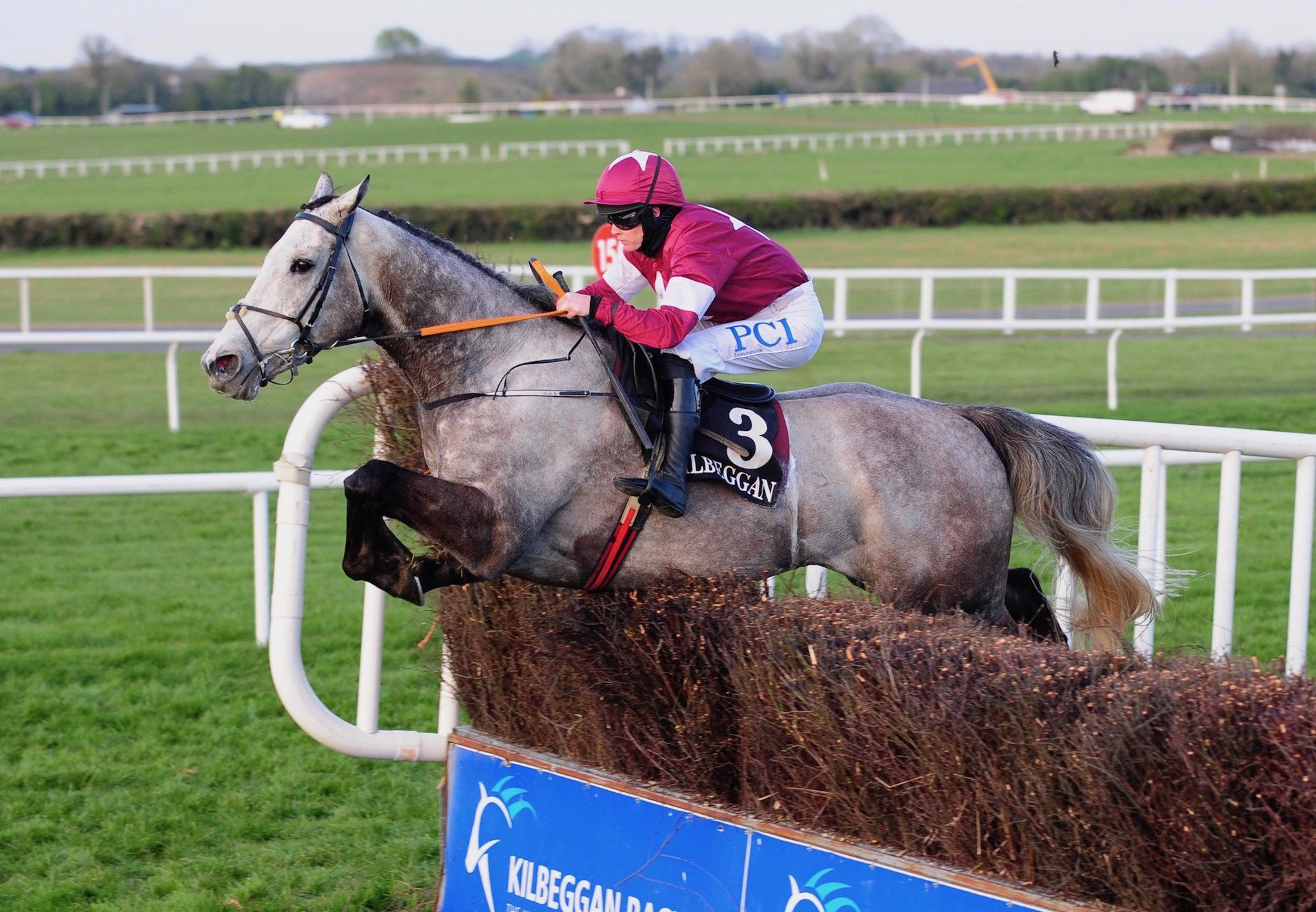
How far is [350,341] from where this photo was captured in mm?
3260

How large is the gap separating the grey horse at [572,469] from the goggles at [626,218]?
0.25m

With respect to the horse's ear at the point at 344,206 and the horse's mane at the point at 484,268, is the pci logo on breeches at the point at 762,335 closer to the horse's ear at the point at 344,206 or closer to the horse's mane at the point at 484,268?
the horse's mane at the point at 484,268

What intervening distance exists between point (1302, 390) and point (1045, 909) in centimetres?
1029

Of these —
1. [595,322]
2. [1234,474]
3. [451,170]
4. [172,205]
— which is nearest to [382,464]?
[595,322]

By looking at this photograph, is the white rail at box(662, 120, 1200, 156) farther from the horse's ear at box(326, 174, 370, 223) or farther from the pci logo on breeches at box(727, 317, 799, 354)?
the horse's ear at box(326, 174, 370, 223)

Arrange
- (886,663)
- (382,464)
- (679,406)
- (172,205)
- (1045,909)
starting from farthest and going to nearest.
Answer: (172,205), (679,406), (382,464), (886,663), (1045,909)

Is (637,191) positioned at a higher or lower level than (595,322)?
higher

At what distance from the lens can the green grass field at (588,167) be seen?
34094mm

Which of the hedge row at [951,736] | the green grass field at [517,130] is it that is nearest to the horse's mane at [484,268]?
the hedge row at [951,736]

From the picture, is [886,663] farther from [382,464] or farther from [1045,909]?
[382,464]

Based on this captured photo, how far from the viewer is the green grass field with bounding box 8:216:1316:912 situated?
3709mm

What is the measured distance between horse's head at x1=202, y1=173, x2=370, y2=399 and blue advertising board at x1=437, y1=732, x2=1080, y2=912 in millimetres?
964

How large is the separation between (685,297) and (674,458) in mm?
367

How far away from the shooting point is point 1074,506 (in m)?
3.76
